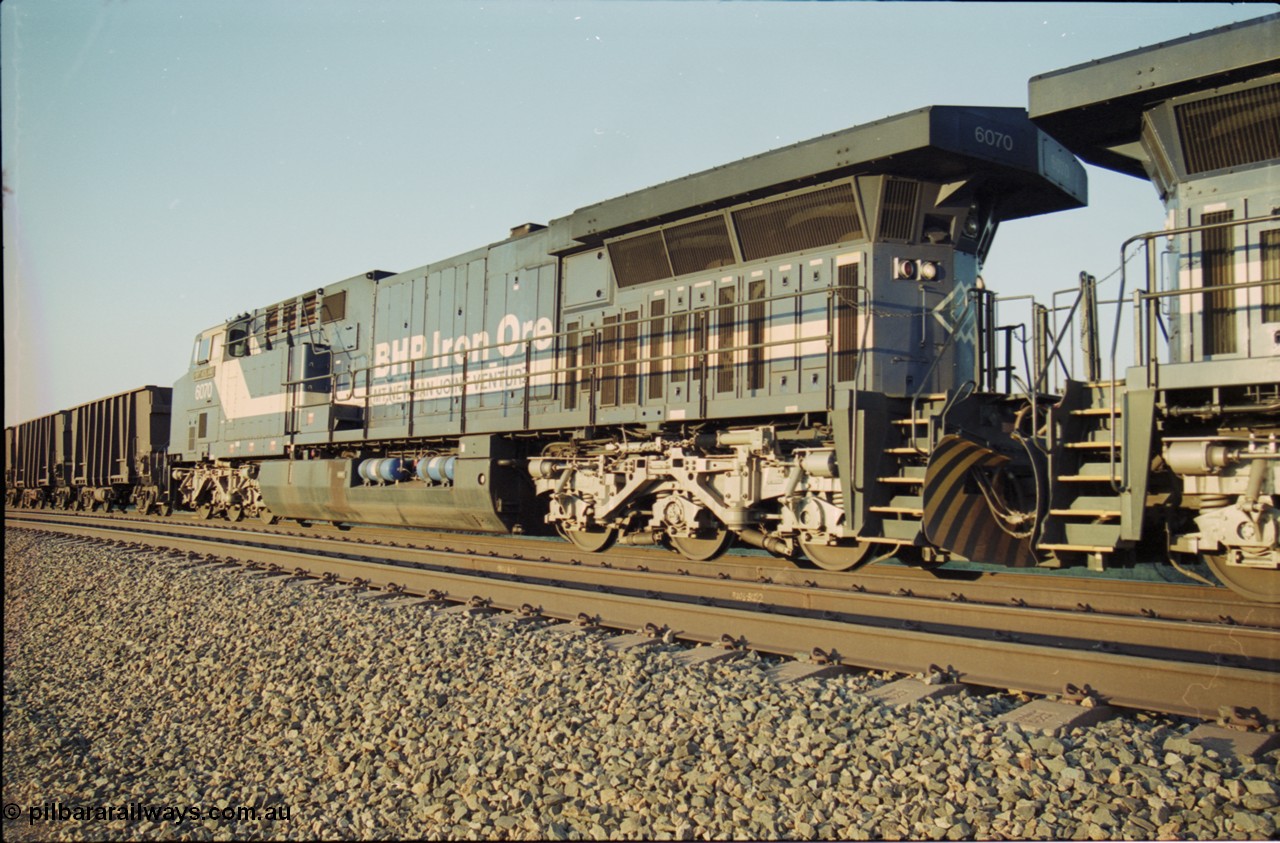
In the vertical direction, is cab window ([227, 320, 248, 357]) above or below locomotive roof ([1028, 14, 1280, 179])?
below

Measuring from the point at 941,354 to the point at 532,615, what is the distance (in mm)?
4048

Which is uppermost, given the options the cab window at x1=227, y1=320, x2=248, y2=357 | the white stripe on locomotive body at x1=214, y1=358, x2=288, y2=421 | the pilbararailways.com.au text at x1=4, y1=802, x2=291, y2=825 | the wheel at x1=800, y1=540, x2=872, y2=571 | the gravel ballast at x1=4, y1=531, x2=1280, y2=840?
the cab window at x1=227, y1=320, x2=248, y2=357

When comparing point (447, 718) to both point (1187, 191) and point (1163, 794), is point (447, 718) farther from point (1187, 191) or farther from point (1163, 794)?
point (1187, 191)

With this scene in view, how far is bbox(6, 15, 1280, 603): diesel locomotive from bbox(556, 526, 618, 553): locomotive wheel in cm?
4

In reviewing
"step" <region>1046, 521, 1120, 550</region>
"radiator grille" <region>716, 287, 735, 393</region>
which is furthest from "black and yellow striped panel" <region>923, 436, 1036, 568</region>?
"radiator grille" <region>716, 287, 735, 393</region>

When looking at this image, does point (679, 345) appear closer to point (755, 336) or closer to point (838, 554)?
point (755, 336)

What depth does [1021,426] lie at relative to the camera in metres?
7.46

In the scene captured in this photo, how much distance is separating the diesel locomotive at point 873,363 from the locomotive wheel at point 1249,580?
1 centimetres

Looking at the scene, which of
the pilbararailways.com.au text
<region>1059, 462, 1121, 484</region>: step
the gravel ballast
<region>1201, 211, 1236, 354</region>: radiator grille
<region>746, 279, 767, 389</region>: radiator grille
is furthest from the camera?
<region>746, 279, 767, 389</region>: radiator grille

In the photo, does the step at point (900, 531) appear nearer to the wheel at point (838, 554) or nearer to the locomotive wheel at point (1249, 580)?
the wheel at point (838, 554)

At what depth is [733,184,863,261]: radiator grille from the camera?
8.20 meters

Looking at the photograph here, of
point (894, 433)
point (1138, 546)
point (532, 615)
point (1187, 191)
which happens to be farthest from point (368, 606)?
point (1187, 191)

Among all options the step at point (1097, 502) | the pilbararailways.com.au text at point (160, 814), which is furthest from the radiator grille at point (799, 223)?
the pilbararailways.com.au text at point (160, 814)

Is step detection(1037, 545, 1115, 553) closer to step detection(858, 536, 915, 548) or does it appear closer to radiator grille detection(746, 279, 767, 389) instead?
step detection(858, 536, 915, 548)
